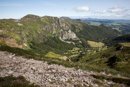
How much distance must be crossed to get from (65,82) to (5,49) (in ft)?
94.8

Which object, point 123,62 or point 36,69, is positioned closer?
point 36,69

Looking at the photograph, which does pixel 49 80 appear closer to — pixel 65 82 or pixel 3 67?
pixel 65 82

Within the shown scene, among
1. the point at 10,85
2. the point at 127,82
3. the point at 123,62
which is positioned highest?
the point at 10,85

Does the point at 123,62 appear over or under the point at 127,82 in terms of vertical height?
under

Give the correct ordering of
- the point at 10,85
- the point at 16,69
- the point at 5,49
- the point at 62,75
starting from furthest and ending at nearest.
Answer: the point at 5,49 < the point at 16,69 < the point at 62,75 < the point at 10,85

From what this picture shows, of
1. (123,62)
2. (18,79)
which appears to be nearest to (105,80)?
(18,79)

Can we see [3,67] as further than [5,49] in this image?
No

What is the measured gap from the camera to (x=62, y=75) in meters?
28.8

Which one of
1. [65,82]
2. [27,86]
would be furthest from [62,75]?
[27,86]

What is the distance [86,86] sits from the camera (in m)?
25.4

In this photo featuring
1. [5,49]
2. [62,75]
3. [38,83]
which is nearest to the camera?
[38,83]

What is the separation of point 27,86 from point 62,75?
754cm

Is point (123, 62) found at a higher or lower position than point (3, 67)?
lower

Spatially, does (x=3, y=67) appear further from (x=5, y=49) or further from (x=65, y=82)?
(x=5, y=49)
